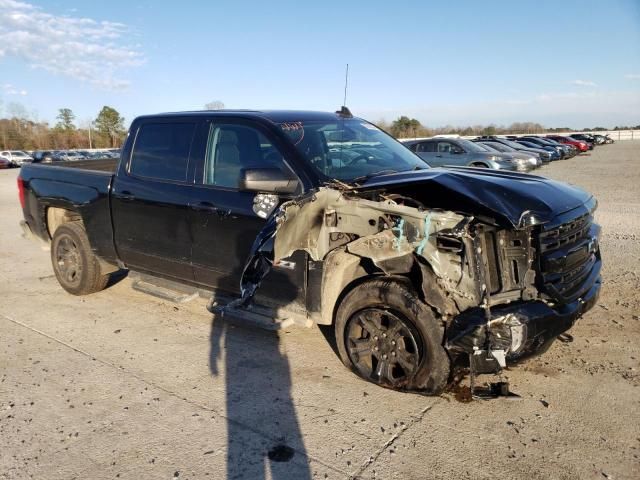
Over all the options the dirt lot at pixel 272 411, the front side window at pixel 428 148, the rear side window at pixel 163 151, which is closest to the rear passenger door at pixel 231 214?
the rear side window at pixel 163 151

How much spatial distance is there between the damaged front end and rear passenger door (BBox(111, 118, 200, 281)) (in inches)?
48.5

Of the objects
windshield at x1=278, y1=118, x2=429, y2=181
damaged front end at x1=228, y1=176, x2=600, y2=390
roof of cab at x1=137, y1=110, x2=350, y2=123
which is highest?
roof of cab at x1=137, y1=110, x2=350, y2=123

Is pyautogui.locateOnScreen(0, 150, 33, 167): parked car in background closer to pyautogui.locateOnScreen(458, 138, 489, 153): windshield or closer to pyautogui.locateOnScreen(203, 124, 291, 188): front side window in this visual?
pyautogui.locateOnScreen(458, 138, 489, 153): windshield

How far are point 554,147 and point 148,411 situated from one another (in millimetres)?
35847

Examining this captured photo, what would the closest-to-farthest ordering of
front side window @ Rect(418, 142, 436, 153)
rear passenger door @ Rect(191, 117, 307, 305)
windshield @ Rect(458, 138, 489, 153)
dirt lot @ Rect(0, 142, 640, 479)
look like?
dirt lot @ Rect(0, 142, 640, 479) < rear passenger door @ Rect(191, 117, 307, 305) < windshield @ Rect(458, 138, 489, 153) < front side window @ Rect(418, 142, 436, 153)

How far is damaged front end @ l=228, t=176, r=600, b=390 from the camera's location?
311 centimetres

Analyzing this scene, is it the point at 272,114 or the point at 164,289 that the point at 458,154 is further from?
the point at 164,289

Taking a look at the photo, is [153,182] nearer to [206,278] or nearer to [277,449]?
[206,278]

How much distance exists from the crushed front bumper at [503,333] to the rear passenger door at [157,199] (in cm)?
257

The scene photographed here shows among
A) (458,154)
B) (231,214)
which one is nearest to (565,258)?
(231,214)

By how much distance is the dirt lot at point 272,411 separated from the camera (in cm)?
287

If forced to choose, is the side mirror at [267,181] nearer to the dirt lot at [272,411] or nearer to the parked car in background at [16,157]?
the dirt lot at [272,411]

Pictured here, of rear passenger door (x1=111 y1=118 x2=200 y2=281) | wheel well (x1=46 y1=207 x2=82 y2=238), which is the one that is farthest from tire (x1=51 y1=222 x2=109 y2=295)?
rear passenger door (x1=111 y1=118 x2=200 y2=281)

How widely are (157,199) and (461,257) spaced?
295cm
